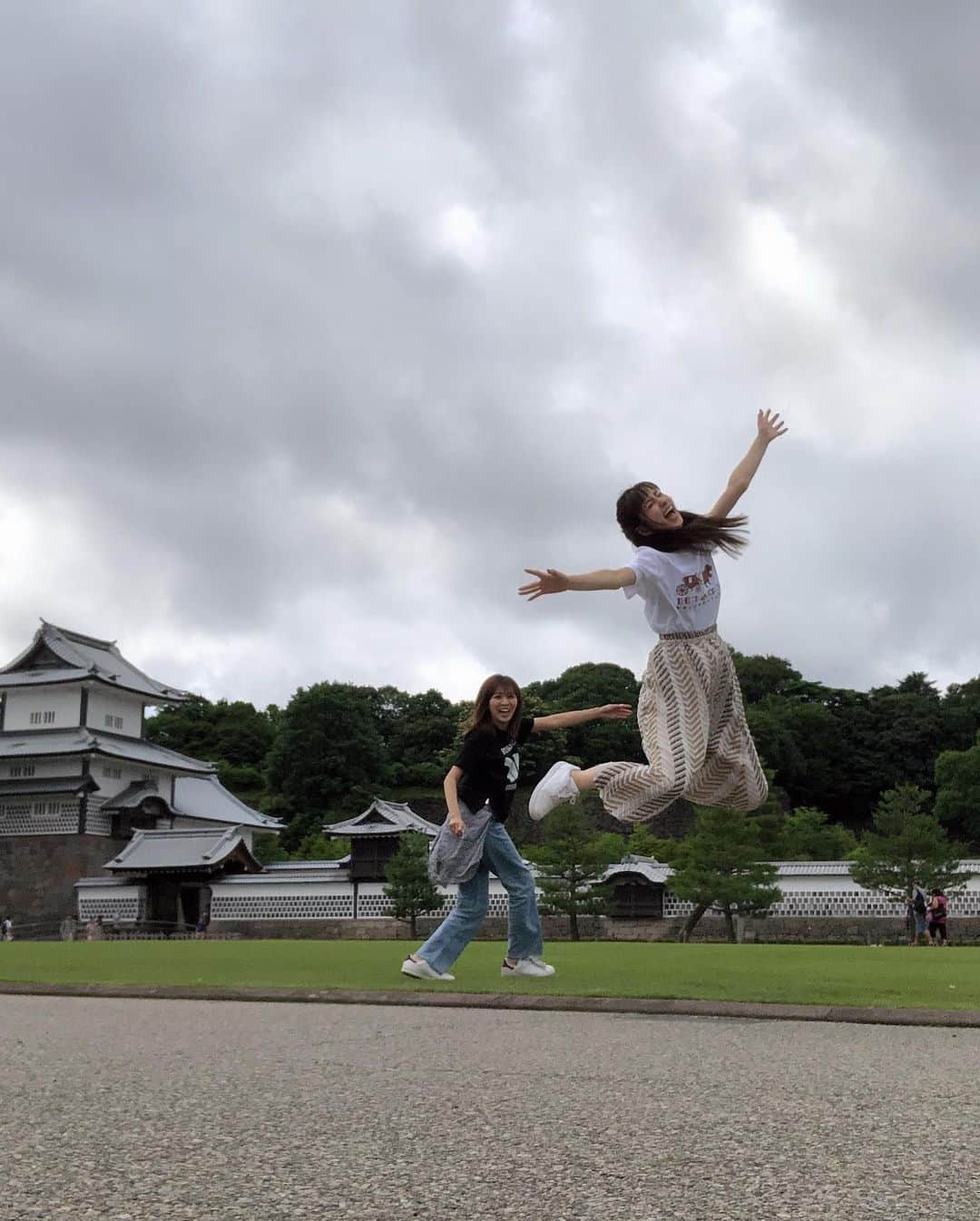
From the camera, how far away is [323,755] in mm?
64375

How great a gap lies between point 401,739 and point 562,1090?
227ft

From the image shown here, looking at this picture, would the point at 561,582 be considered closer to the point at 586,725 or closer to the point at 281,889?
the point at 281,889

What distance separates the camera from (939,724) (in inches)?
2694

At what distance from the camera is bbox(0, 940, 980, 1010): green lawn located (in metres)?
7.23

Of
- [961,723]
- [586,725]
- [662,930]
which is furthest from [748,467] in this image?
[961,723]

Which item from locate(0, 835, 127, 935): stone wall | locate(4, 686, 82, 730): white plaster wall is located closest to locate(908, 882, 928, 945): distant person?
locate(0, 835, 127, 935): stone wall

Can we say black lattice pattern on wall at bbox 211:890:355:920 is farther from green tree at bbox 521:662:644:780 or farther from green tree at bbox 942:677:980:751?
green tree at bbox 942:677:980:751

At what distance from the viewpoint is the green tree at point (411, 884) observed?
111 ft

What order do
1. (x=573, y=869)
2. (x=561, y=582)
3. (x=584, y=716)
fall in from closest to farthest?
(x=561, y=582) → (x=584, y=716) → (x=573, y=869)

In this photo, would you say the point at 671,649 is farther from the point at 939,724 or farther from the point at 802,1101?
the point at 939,724

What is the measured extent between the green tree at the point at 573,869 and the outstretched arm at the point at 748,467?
24950 millimetres

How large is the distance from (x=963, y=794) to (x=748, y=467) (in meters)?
55.2

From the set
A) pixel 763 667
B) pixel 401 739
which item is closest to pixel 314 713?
pixel 401 739

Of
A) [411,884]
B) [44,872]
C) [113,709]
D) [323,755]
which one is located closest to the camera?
[411,884]
